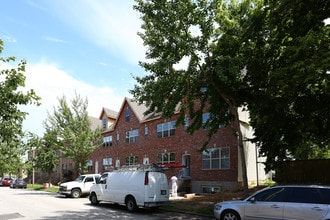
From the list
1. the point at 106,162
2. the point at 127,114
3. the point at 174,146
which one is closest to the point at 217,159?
the point at 174,146

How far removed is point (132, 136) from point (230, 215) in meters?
26.9

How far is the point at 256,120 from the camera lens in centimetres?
1598

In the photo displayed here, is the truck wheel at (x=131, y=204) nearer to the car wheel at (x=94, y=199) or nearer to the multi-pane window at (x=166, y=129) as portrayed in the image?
the car wheel at (x=94, y=199)

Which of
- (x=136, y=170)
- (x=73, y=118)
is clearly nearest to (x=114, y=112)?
(x=73, y=118)

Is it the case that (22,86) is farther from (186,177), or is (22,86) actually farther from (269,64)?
(186,177)

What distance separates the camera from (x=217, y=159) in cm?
2631

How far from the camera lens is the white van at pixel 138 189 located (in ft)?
52.7

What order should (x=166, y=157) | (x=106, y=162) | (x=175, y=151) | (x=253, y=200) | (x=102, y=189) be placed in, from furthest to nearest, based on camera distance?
(x=106, y=162) → (x=166, y=157) → (x=175, y=151) → (x=102, y=189) → (x=253, y=200)

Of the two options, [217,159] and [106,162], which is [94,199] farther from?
[106,162]

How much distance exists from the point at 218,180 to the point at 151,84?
12586 mm

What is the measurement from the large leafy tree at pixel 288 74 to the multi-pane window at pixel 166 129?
15917mm

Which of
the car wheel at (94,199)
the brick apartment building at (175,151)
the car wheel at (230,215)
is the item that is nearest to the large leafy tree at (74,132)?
the brick apartment building at (175,151)

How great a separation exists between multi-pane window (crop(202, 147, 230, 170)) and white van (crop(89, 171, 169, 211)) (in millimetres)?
9545

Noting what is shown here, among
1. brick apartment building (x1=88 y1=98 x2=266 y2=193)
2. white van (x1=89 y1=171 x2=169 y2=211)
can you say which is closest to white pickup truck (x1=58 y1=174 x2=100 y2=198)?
brick apartment building (x1=88 y1=98 x2=266 y2=193)
